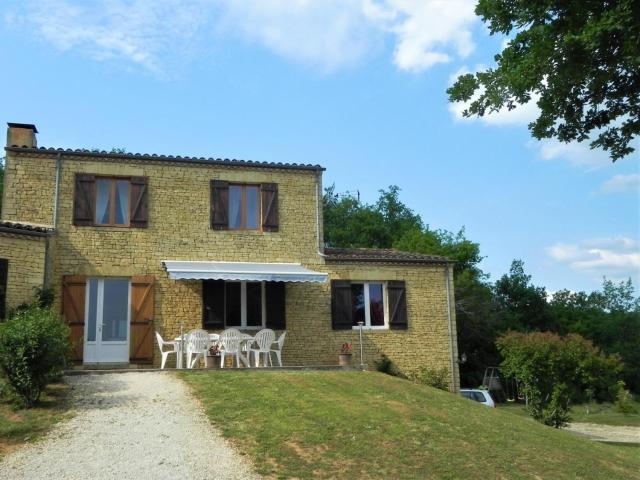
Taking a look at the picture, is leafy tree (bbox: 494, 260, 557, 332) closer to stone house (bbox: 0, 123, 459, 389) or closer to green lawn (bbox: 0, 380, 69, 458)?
stone house (bbox: 0, 123, 459, 389)

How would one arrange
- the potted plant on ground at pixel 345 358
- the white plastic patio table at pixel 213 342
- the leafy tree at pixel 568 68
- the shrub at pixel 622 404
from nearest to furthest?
1. the leafy tree at pixel 568 68
2. the white plastic patio table at pixel 213 342
3. the potted plant on ground at pixel 345 358
4. the shrub at pixel 622 404

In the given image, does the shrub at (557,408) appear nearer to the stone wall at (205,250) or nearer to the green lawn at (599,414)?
the stone wall at (205,250)

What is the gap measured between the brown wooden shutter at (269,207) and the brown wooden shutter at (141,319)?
13.3 feet

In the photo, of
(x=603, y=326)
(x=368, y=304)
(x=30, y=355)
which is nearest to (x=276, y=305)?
(x=368, y=304)

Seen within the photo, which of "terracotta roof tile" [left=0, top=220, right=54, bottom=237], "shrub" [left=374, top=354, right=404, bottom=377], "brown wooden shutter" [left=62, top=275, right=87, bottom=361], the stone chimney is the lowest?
"shrub" [left=374, top=354, right=404, bottom=377]

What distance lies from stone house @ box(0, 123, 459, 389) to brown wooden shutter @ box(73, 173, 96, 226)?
0.03 meters

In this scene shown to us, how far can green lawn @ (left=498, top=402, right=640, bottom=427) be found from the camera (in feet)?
104

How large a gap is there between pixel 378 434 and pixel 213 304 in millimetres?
9380

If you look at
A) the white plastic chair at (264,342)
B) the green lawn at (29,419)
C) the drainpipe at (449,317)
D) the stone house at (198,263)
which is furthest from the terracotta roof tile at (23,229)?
the drainpipe at (449,317)

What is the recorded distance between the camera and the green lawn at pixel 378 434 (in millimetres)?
10562

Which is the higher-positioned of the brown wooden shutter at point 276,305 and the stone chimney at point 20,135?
the stone chimney at point 20,135

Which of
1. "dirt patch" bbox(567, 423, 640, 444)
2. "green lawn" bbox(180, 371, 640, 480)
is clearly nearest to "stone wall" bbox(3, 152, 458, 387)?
"green lawn" bbox(180, 371, 640, 480)

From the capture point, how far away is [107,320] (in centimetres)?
1941

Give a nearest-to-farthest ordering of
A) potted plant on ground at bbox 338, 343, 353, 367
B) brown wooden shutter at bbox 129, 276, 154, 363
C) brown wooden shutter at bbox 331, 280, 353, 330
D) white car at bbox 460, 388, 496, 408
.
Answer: potted plant on ground at bbox 338, 343, 353, 367
brown wooden shutter at bbox 129, 276, 154, 363
brown wooden shutter at bbox 331, 280, 353, 330
white car at bbox 460, 388, 496, 408
